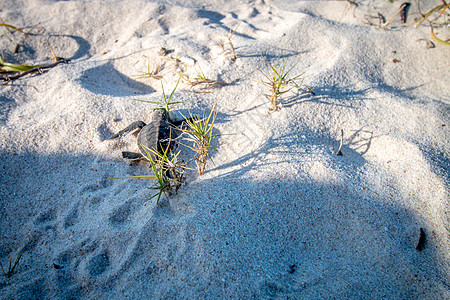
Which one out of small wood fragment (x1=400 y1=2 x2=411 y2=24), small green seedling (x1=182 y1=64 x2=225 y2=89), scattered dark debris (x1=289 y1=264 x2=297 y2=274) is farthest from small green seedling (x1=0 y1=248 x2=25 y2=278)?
small wood fragment (x1=400 y1=2 x2=411 y2=24)

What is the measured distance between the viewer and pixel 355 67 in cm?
198

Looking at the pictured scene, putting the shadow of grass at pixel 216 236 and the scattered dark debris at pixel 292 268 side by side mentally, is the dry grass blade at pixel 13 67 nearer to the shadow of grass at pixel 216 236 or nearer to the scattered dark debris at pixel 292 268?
the shadow of grass at pixel 216 236

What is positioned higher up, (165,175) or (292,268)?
(165,175)

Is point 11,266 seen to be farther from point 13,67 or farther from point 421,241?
point 421,241

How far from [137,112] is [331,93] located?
1.46 metres

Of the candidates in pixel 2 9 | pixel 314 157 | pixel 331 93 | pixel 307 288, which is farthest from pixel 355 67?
pixel 2 9

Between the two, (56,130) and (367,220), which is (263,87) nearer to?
(367,220)

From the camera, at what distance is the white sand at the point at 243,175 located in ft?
3.51

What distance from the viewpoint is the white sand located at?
1.07m

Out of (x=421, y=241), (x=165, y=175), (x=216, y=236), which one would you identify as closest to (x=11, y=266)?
(x=165, y=175)

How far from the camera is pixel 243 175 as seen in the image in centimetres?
142

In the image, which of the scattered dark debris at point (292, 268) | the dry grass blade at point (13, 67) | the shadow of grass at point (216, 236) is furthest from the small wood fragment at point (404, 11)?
the dry grass blade at point (13, 67)

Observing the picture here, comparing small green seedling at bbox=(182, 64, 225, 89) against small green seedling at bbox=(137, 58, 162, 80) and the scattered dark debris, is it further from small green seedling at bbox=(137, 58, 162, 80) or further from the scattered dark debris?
the scattered dark debris

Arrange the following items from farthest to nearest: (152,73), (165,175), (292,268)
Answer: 1. (152,73)
2. (165,175)
3. (292,268)
